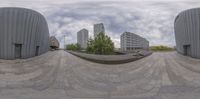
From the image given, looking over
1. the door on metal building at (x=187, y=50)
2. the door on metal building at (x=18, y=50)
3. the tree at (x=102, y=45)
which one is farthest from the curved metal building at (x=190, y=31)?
the door on metal building at (x=18, y=50)

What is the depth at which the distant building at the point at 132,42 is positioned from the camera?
4553 cm

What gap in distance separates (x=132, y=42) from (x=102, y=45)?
35.5 ft

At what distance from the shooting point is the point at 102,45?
3941 centimetres

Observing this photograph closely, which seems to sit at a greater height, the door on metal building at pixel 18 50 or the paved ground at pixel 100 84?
the door on metal building at pixel 18 50

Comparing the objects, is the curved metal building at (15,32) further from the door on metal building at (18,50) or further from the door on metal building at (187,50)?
the door on metal building at (187,50)

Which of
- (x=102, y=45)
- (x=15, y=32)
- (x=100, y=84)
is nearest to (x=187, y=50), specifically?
(x=102, y=45)

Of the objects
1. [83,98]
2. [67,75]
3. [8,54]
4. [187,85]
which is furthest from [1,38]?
[187,85]

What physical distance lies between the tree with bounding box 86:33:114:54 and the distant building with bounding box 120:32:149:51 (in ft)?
19.8

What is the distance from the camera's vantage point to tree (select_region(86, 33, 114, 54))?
127ft

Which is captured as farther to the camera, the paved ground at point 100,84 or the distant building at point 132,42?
the distant building at point 132,42

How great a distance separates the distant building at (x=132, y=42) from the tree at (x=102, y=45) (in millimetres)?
6047

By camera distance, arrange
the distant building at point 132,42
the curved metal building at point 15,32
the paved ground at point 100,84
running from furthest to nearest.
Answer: the distant building at point 132,42
the curved metal building at point 15,32
the paved ground at point 100,84

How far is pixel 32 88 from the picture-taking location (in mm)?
9930

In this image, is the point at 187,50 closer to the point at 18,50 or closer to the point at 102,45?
the point at 102,45
